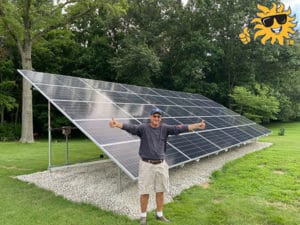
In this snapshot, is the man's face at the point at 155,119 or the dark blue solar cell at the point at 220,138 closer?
the man's face at the point at 155,119

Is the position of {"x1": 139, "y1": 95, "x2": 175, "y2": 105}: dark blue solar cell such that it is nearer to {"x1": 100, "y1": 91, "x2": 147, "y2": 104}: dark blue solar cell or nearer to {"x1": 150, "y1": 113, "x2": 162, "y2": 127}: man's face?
{"x1": 100, "y1": 91, "x2": 147, "y2": 104}: dark blue solar cell

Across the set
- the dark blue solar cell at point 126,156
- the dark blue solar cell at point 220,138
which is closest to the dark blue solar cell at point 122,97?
the dark blue solar cell at point 220,138

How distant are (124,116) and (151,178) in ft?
10.9

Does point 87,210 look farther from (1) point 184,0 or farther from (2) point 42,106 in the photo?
(1) point 184,0

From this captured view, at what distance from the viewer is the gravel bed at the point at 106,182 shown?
605cm

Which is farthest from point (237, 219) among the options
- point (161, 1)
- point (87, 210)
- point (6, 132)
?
point (161, 1)

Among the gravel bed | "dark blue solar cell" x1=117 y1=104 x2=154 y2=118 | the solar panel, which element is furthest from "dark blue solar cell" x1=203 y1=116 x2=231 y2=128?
"dark blue solar cell" x1=117 y1=104 x2=154 y2=118

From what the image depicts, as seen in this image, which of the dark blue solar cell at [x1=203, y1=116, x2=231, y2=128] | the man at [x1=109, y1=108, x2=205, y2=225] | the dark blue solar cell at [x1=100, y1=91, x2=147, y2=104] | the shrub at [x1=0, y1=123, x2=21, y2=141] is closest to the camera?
the man at [x1=109, y1=108, x2=205, y2=225]

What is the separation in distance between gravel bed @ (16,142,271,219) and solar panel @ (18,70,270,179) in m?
0.64

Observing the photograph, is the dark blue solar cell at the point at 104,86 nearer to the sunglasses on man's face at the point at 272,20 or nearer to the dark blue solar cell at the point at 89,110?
the dark blue solar cell at the point at 89,110

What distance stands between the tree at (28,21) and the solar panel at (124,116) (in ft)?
28.2

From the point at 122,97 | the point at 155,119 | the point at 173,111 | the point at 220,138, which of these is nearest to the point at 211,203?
the point at 155,119

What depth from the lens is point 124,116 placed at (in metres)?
8.05

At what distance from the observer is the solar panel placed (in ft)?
21.1
